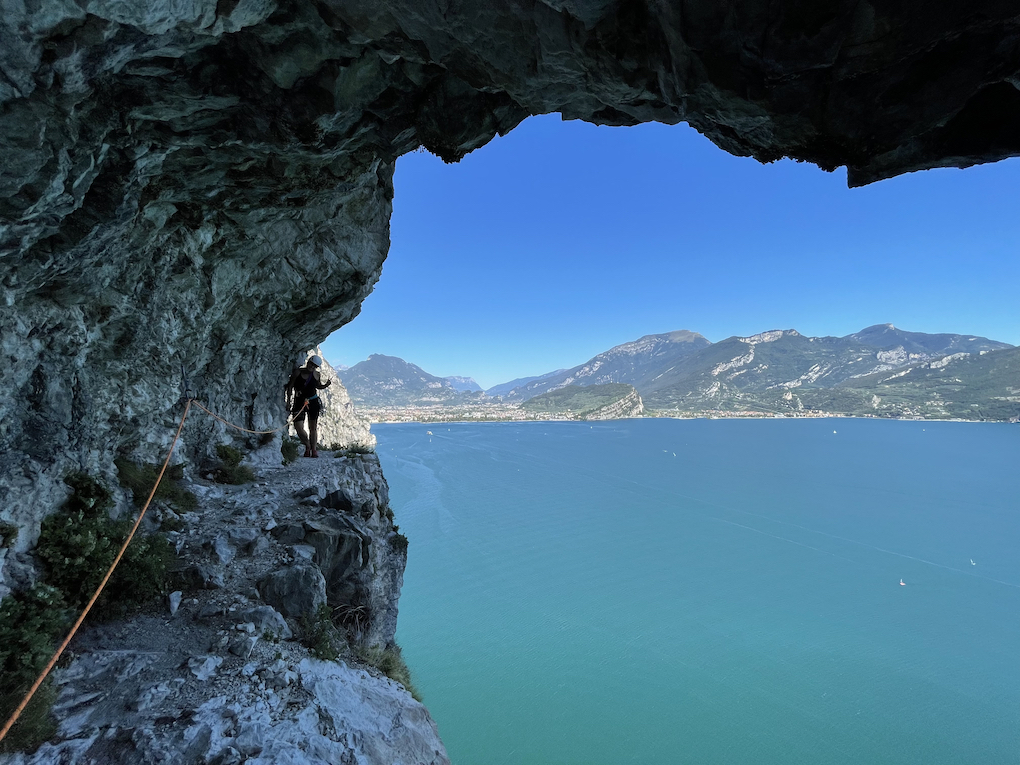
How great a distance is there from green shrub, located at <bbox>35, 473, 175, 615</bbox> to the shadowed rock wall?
0.32m

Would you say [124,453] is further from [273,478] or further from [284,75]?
[284,75]

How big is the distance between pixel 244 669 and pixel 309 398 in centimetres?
1163

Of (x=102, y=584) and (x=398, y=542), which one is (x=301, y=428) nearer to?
(x=398, y=542)

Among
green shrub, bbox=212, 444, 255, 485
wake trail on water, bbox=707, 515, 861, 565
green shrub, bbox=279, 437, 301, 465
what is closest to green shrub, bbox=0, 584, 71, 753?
green shrub, bbox=212, 444, 255, 485

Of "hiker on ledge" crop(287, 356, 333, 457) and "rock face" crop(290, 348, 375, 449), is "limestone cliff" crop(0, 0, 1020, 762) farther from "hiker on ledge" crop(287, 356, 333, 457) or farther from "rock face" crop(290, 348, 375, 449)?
"rock face" crop(290, 348, 375, 449)

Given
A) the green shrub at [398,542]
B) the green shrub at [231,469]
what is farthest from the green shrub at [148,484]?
the green shrub at [398,542]

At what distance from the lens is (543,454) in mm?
108750

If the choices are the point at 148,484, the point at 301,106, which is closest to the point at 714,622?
the point at 148,484

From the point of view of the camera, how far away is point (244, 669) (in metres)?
6.14

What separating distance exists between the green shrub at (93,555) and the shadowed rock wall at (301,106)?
0.32m

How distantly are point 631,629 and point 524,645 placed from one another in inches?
319

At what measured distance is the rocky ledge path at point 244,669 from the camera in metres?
4.97

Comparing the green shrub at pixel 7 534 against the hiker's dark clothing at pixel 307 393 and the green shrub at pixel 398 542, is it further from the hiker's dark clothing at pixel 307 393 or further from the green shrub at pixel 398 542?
the hiker's dark clothing at pixel 307 393

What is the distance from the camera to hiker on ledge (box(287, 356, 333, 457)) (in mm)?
16281
